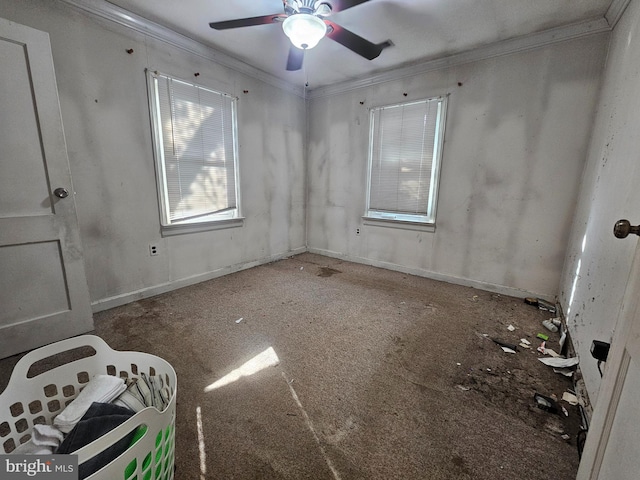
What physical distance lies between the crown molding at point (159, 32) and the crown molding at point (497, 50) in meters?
1.33

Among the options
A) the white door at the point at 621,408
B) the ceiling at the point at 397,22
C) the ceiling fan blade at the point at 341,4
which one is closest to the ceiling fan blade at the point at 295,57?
the ceiling at the point at 397,22

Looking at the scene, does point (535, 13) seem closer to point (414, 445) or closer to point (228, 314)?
point (414, 445)

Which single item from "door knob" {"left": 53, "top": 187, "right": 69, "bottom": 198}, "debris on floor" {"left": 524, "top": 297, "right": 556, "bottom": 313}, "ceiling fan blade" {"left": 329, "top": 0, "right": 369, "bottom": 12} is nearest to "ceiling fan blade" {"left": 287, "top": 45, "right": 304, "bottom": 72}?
"ceiling fan blade" {"left": 329, "top": 0, "right": 369, "bottom": 12}

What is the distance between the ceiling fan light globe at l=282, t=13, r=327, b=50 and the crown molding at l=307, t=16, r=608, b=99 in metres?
1.89

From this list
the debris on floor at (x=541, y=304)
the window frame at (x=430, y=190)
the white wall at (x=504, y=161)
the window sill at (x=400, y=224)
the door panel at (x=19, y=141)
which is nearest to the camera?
the door panel at (x=19, y=141)

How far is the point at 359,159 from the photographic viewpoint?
3.87 meters

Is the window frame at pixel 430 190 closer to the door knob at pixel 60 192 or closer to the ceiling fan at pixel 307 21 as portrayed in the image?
the ceiling fan at pixel 307 21

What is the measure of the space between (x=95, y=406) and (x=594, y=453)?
1.62 metres

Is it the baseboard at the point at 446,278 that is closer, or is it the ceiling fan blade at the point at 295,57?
the ceiling fan blade at the point at 295,57

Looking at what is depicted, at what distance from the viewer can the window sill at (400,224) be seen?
11.2 feet

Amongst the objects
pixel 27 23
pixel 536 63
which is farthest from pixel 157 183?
pixel 536 63

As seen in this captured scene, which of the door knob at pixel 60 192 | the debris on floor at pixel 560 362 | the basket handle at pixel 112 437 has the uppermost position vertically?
the door knob at pixel 60 192

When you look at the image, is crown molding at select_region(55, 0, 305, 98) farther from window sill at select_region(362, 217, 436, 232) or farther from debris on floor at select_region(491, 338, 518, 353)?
debris on floor at select_region(491, 338, 518, 353)

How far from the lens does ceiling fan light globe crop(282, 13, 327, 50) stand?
1752 millimetres
